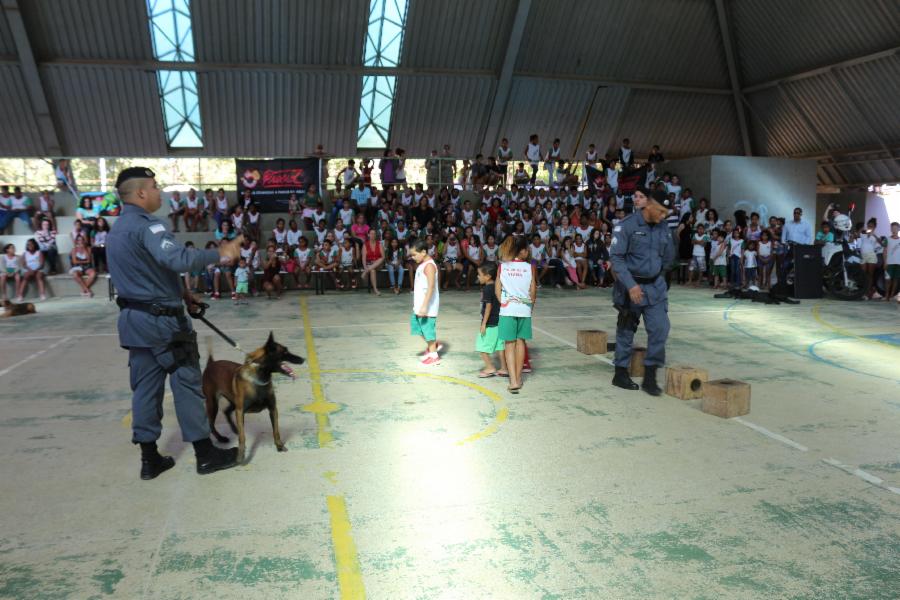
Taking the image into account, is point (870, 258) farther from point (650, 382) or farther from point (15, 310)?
point (15, 310)

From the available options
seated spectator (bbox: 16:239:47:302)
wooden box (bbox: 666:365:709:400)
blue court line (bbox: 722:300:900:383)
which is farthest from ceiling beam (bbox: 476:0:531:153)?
wooden box (bbox: 666:365:709:400)

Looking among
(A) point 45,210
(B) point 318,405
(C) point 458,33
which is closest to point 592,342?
(B) point 318,405

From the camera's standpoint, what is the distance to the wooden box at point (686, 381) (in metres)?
6.45

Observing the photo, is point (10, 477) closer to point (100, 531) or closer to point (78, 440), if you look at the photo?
point (78, 440)

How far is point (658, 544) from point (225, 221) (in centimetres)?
1620

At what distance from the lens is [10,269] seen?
52.3 ft

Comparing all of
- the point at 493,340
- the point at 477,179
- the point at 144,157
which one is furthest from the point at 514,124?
the point at 493,340

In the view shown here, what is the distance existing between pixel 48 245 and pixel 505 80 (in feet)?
47.7

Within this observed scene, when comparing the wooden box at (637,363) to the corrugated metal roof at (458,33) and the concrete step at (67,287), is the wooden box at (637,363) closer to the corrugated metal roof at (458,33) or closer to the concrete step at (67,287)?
the concrete step at (67,287)

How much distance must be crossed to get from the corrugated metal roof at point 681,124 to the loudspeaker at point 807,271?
42.0 ft

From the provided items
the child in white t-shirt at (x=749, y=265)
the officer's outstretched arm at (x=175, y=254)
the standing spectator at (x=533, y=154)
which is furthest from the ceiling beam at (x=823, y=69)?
the officer's outstretched arm at (x=175, y=254)

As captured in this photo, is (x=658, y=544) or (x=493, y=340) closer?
(x=658, y=544)

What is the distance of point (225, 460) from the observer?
4762mm

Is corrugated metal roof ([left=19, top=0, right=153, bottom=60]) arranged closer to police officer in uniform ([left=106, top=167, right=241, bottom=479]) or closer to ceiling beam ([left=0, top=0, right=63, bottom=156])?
ceiling beam ([left=0, top=0, right=63, bottom=156])
